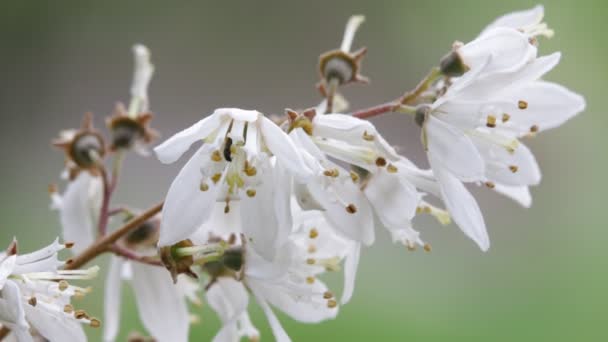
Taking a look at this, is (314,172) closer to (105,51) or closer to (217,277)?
(217,277)

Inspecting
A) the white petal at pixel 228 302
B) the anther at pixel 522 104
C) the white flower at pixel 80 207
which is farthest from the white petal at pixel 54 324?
the anther at pixel 522 104

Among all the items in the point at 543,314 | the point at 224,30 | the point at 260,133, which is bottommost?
the point at 543,314

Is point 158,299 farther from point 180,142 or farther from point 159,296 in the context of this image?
point 180,142

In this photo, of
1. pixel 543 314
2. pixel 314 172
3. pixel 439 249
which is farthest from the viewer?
pixel 439 249

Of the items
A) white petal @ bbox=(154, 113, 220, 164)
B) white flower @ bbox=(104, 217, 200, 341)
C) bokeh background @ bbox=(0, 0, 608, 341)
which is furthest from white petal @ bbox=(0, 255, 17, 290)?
bokeh background @ bbox=(0, 0, 608, 341)

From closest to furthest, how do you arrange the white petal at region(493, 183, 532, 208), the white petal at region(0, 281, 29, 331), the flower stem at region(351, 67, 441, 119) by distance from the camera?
the white petal at region(0, 281, 29, 331), the flower stem at region(351, 67, 441, 119), the white petal at region(493, 183, 532, 208)

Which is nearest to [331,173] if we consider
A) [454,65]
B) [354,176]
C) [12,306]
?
[354,176]

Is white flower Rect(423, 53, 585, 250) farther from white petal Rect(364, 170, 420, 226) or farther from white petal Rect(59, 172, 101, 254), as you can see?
white petal Rect(59, 172, 101, 254)

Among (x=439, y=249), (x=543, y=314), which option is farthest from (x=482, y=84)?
(x=439, y=249)
